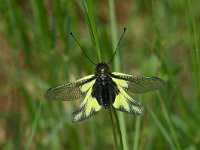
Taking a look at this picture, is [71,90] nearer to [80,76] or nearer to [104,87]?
[104,87]

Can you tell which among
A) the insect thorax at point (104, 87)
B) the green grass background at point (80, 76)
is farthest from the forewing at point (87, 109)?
the green grass background at point (80, 76)

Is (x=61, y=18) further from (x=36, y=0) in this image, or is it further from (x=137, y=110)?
(x=137, y=110)

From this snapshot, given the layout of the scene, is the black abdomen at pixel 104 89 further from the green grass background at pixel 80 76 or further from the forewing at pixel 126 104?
the green grass background at pixel 80 76

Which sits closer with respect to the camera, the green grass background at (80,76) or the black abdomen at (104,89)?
the black abdomen at (104,89)

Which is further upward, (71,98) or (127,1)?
(127,1)

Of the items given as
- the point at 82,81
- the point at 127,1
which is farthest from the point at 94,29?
the point at 127,1

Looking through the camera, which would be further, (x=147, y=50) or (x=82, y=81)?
(x=147, y=50)

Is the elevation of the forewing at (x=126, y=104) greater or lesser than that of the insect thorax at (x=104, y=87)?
lesser
